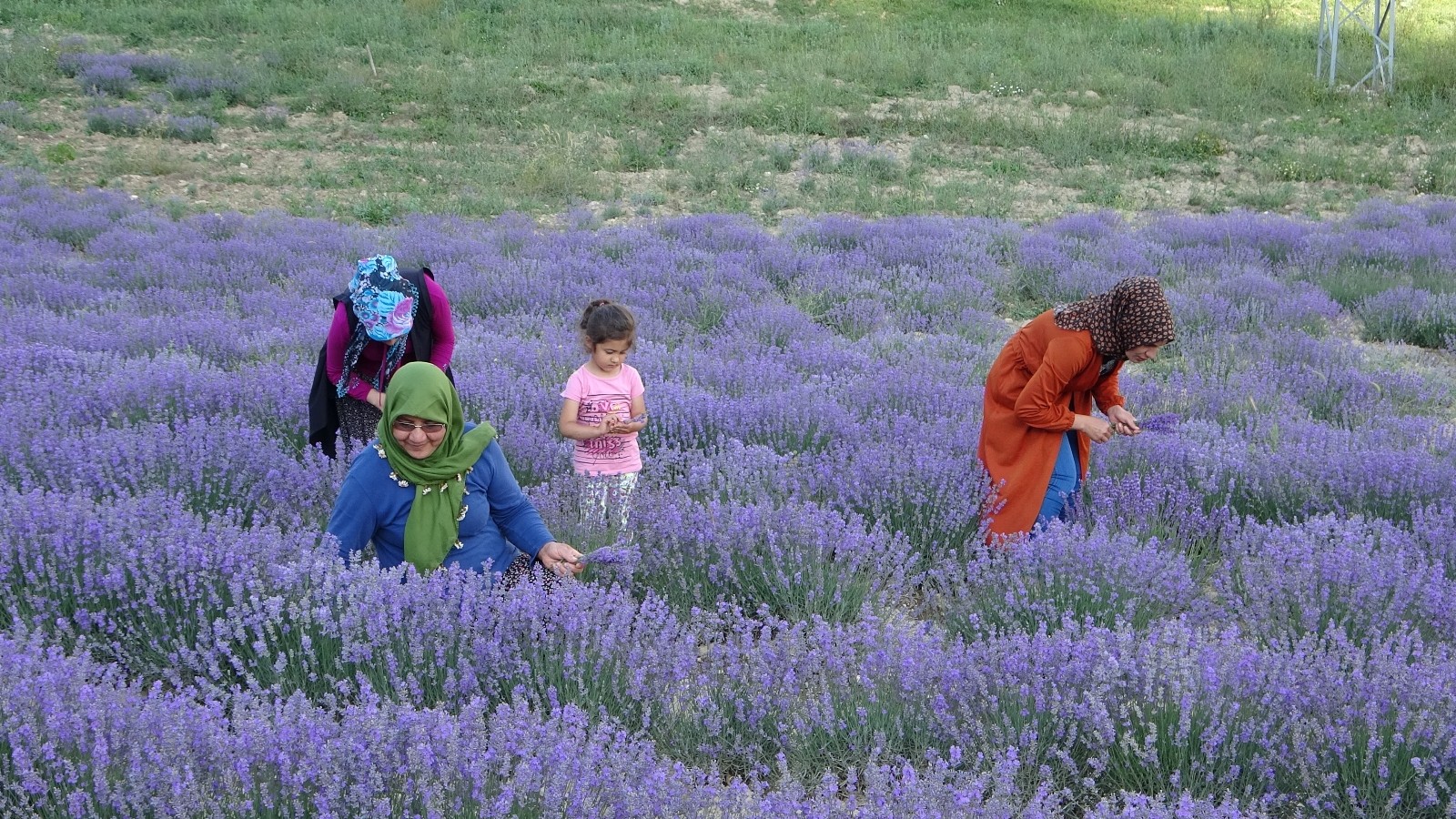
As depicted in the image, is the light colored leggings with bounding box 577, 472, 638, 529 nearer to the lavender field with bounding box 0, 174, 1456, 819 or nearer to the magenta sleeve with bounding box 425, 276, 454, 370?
the lavender field with bounding box 0, 174, 1456, 819

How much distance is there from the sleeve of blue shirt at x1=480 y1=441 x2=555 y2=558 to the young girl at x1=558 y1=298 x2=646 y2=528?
449 mm

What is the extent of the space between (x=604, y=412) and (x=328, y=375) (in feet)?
3.17

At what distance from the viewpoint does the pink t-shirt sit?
3.95 m

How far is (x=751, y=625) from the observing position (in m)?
2.92

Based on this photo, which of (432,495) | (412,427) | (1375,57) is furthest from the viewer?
(1375,57)

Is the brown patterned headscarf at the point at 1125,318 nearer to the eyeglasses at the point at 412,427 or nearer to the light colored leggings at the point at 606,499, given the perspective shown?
the light colored leggings at the point at 606,499

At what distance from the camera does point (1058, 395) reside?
376 cm

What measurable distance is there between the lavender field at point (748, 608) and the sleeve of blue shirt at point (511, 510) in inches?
9.4

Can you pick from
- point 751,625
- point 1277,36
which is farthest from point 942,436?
point 1277,36

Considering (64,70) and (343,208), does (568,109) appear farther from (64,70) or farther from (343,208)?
(64,70)

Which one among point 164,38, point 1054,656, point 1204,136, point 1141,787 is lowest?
point 1141,787

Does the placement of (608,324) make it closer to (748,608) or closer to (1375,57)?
(748,608)

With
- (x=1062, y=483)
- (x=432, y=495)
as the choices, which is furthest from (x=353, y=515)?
(x=1062, y=483)

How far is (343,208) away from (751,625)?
366 inches
